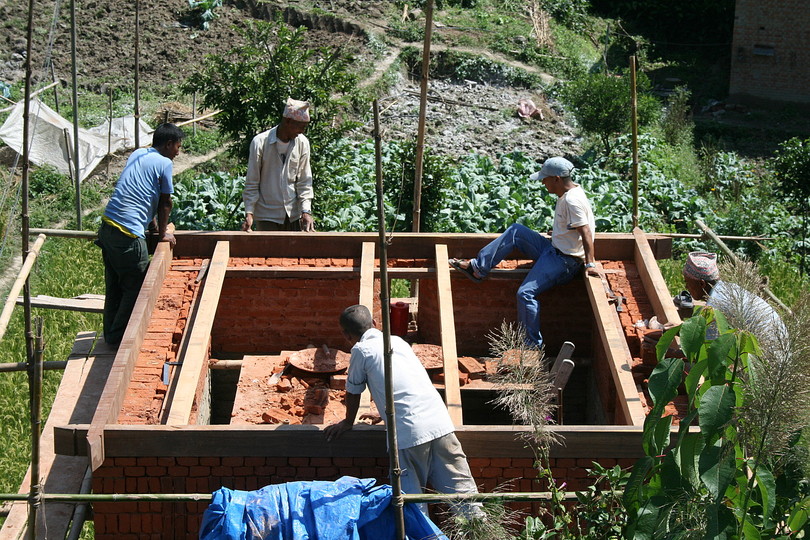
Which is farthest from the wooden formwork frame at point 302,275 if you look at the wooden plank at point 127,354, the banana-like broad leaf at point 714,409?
the banana-like broad leaf at point 714,409

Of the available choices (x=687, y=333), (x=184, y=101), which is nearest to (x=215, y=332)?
(x=687, y=333)

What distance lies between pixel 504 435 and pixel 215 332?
3253 mm

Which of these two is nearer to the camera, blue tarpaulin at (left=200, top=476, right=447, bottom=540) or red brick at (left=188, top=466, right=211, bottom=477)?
blue tarpaulin at (left=200, top=476, right=447, bottom=540)

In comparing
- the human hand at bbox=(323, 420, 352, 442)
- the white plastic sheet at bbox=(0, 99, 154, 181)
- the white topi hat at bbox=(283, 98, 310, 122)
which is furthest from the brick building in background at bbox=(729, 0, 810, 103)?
the human hand at bbox=(323, 420, 352, 442)

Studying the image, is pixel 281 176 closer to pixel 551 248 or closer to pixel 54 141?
pixel 551 248

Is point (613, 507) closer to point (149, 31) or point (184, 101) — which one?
point (184, 101)

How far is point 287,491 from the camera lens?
5.09 meters

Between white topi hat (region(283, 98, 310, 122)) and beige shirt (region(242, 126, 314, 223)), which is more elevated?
white topi hat (region(283, 98, 310, 122))

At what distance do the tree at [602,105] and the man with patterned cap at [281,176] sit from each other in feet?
Result: 28.4

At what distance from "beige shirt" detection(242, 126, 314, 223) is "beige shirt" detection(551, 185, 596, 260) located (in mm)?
2082

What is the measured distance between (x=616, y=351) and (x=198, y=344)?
2.73 meters

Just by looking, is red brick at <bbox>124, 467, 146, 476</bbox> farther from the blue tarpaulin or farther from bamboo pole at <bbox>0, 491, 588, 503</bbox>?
the blue tarpaulin

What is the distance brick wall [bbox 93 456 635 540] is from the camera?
5.77m

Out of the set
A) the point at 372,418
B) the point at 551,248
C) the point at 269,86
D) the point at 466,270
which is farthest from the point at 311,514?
the point at 269,86
